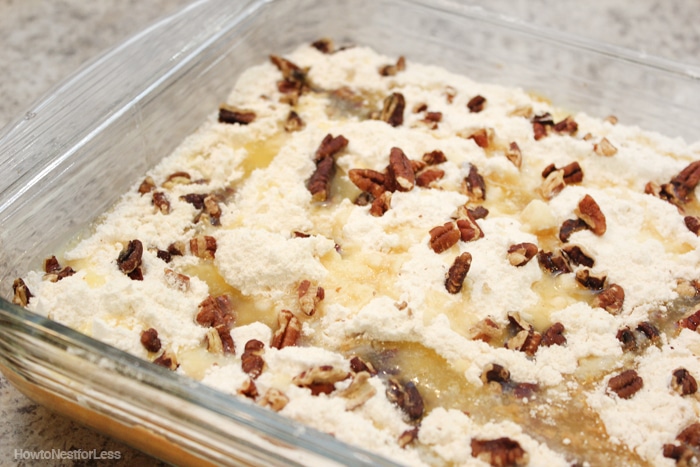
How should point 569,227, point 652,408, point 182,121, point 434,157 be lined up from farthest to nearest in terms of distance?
point 182,121 → point 434,157 → point 569,227 → point 652,408

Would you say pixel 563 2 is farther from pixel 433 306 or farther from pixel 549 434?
pixel 549 434

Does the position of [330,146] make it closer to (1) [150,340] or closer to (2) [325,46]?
(2) [325,46]

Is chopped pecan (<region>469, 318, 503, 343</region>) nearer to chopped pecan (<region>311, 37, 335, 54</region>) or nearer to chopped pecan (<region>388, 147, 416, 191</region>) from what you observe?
chopped pecan (<region>388, 147, 416, 191</region>)

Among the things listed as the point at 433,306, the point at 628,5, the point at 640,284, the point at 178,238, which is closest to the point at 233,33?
the point at 178,238

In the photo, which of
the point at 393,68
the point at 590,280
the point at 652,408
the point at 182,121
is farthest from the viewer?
the point at 393,68

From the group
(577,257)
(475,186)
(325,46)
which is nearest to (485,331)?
(577,257)

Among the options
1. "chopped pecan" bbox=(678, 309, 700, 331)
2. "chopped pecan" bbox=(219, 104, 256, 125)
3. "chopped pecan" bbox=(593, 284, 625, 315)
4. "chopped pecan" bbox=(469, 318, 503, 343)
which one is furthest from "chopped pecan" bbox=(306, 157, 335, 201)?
"chopped pecan" bbox=(678, 309, 700, 331)
